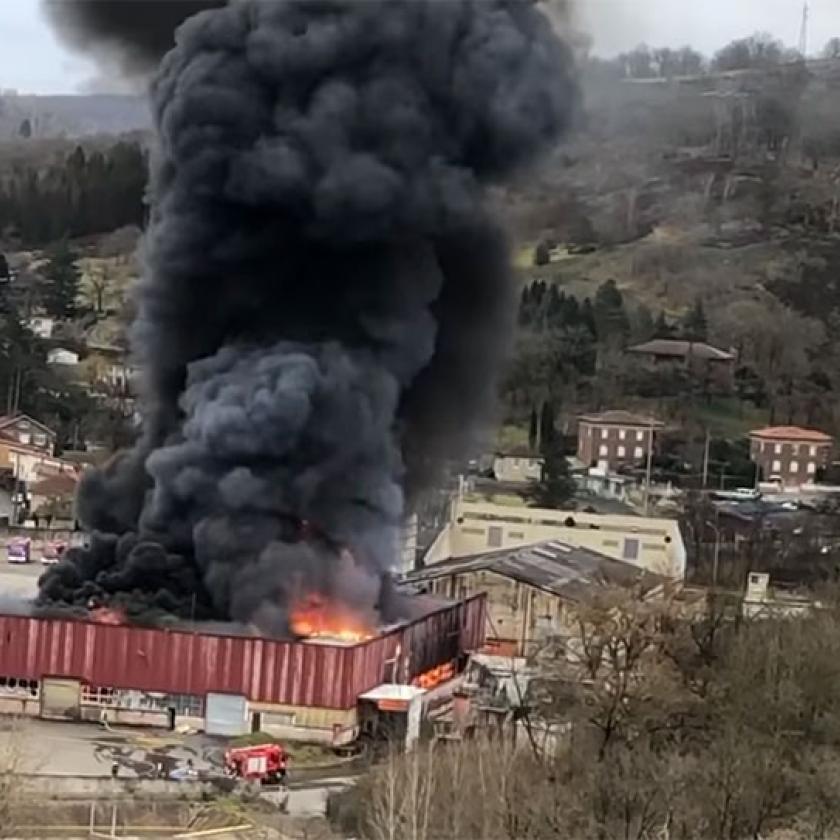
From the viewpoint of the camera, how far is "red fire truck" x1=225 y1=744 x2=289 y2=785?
22.9 meters

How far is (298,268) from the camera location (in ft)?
103

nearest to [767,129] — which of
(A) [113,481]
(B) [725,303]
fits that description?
(B) [725,303]

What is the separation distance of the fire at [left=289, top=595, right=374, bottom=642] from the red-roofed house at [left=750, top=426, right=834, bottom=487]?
106ft

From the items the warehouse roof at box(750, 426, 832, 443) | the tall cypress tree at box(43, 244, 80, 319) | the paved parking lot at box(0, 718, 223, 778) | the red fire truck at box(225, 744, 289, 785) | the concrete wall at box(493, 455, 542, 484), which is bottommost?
the paved parking lot at box(0, 718, 223, 778)

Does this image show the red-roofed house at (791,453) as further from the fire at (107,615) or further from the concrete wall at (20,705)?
the concrete wall at (20,705)

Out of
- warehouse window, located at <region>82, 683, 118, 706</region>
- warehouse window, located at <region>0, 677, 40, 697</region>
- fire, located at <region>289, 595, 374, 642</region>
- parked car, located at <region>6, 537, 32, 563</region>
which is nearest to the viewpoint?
warehouse window, located at <region>82, 683, 118, 706</region>

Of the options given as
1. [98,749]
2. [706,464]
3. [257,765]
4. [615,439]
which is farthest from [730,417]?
[257,765]

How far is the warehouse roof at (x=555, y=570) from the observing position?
33938 millimetres

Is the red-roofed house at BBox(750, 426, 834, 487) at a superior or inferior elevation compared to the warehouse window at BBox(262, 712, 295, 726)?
superior

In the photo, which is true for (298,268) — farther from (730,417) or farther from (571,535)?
(730,417)

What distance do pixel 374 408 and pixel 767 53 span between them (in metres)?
83.9

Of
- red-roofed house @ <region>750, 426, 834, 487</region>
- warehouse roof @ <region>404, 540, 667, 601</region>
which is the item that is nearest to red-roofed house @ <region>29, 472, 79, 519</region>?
warehouse roof @ <region>404, 540, 667, 601</region>

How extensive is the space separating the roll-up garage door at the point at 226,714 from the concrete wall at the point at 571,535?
585 inches

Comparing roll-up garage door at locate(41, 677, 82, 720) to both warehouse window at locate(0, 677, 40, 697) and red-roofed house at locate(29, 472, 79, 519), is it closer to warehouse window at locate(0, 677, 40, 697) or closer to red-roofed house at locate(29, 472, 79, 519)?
warehouse window at locate(0, 677, 40, 697)
